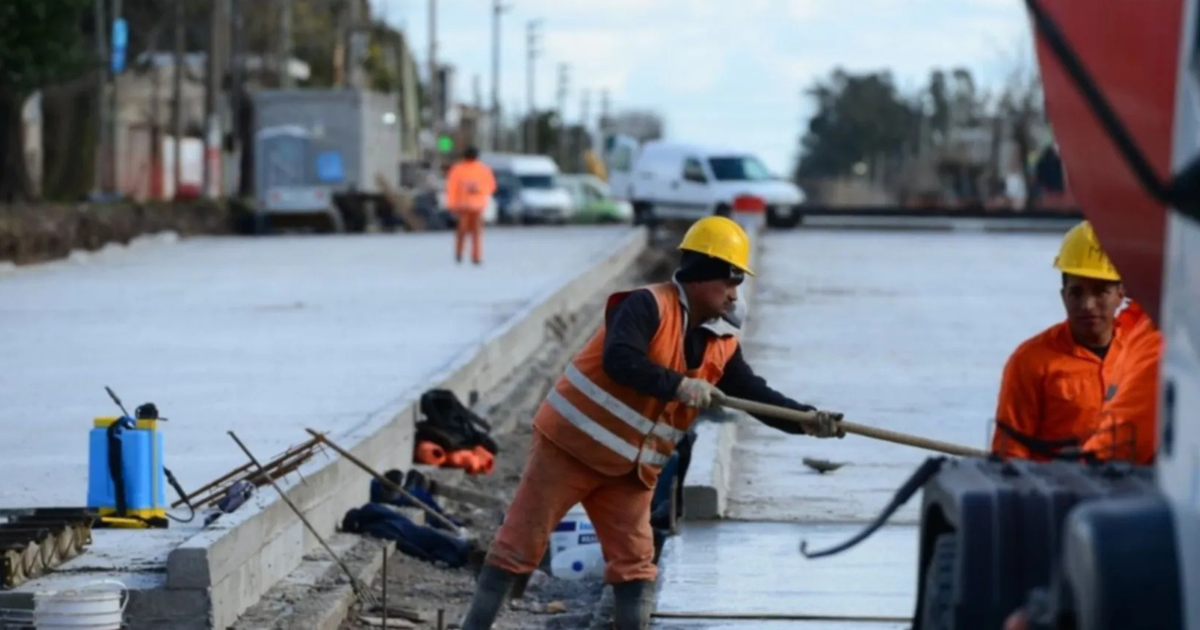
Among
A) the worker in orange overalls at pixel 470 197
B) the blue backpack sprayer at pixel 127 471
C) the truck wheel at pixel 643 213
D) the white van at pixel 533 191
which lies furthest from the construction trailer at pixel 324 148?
the blue backpack sprayer at pixel 127 471

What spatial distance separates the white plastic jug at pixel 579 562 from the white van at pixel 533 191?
168ft

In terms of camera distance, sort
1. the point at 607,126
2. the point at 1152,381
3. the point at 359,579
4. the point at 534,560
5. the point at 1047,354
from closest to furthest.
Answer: the point at 1152,381
the point at 1047,354
the point at 534,560
the point at 359,579
the point at 607,126

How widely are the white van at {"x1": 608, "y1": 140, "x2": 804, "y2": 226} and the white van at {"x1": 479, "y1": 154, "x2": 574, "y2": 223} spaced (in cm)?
1272

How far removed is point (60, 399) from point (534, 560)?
7.60m

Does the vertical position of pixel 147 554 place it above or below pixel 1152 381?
below

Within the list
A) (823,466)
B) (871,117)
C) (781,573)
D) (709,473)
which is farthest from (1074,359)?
(871,117)

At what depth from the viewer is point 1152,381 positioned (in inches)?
227

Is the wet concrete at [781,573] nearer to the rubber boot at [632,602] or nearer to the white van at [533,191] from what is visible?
the rubber boot at [632,602]

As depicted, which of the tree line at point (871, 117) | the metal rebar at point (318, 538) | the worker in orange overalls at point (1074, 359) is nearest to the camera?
the worker in orange overalls at point (1074, 359)

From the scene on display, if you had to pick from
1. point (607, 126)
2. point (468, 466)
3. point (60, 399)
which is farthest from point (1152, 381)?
point (607, 126)

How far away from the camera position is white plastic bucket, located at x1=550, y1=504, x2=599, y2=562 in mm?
10508

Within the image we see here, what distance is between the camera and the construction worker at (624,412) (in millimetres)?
7375

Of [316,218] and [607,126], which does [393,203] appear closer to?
[316,218]

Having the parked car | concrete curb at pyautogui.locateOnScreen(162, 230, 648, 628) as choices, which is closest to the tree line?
the parked car
